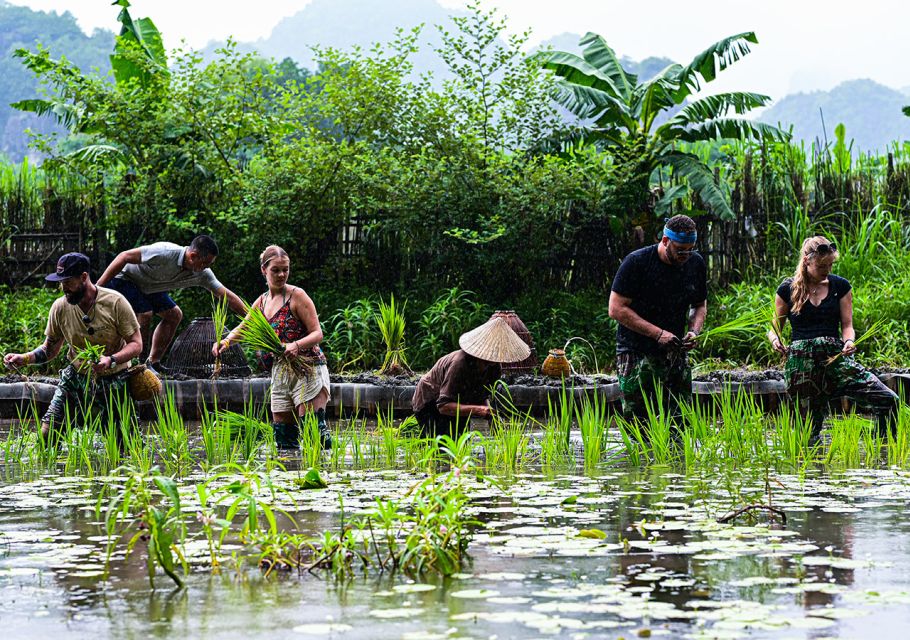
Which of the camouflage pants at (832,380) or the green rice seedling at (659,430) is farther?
the camouflage pants at (832,380)

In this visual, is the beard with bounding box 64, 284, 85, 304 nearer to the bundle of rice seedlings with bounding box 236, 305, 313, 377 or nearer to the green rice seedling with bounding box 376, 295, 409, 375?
the bundle of rice seedlings with bounding box 236, 305, 313, 377

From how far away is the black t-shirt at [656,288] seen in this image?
7.11 m

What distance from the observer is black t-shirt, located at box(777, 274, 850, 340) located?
7629 mm

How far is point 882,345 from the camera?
12594mm

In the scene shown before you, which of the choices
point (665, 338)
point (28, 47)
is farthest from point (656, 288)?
point (28, 47)

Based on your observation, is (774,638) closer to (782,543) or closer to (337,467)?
(782,543)

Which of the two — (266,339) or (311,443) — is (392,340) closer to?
(266,339)

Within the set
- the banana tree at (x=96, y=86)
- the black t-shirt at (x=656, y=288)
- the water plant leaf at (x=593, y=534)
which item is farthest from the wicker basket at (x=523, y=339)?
the water plant leaf at (x=593, y=534)

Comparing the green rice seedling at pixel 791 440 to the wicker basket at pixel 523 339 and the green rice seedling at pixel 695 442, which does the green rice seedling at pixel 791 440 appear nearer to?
the green rice seedling at pixel 695 442

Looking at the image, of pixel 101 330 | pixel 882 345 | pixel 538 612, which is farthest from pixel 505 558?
pixel 882 345

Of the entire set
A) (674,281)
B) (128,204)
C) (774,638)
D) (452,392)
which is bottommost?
(774,638)

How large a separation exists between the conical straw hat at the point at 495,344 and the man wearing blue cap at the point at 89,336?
2060 mm

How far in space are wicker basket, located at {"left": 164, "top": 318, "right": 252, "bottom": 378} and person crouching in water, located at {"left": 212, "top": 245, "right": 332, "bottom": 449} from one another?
13.4 ft

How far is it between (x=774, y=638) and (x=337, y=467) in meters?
4.19
